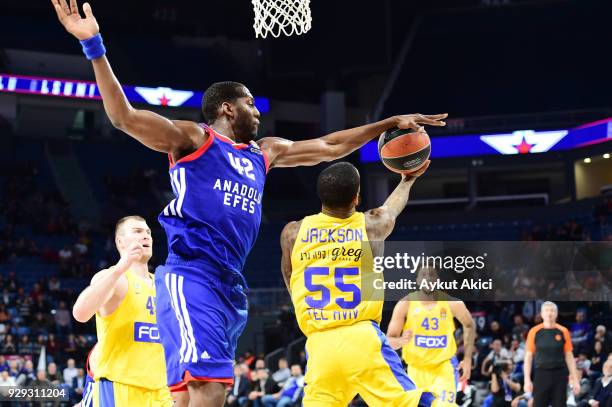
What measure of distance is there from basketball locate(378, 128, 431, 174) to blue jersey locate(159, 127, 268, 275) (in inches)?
56.4

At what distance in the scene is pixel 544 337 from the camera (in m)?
11.3

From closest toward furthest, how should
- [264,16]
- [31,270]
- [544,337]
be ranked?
[264,16] → [544,337] → [31,270]

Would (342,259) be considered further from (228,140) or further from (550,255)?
(550,255)

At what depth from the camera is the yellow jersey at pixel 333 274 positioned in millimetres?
5129

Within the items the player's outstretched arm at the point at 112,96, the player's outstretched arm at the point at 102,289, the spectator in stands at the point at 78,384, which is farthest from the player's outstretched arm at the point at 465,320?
the spectator in stands at the point at 78,384

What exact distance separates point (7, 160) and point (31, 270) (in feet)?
19.0

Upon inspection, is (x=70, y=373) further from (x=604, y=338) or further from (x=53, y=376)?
(x=604, y=338)

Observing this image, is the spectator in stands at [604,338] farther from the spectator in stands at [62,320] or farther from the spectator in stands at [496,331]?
the spectator in stands at [62,320]

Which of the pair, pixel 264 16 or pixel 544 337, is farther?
pixel 544 337

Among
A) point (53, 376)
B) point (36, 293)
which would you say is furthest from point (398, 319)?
point (36, 293)

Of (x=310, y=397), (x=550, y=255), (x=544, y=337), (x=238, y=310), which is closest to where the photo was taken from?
(x=238, y=310)

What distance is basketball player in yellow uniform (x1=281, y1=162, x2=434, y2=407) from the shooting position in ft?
16.3

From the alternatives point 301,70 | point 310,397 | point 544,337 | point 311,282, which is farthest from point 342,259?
point 301,70

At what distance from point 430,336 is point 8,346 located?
410 inches
